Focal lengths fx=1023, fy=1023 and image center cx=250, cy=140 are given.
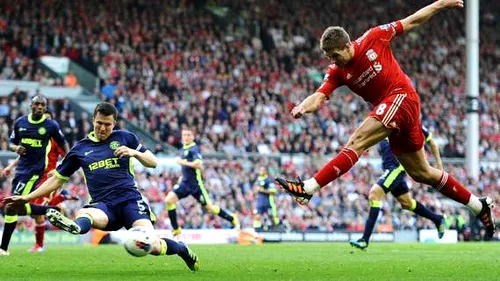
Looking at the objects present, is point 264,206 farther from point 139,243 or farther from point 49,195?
point 139,243

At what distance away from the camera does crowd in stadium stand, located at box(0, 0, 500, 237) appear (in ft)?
104

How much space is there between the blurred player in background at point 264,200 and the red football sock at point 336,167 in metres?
15.7

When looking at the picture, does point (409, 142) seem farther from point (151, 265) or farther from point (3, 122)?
point (3, 122)

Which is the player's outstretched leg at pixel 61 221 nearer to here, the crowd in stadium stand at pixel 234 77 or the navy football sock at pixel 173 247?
the navy football sock at pixel 173 247

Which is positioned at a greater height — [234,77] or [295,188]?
[234,77]

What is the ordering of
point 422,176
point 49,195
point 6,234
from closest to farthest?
point 422,176, point 6,234, point 49,195

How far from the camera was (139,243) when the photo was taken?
→ 10.2m

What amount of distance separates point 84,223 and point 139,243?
108cm

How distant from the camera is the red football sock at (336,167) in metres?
11.5

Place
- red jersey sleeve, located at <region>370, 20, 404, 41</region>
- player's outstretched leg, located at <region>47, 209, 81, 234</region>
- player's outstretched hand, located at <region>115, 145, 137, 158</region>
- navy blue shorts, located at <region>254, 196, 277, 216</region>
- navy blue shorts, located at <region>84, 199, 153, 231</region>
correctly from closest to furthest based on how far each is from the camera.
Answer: player's outstretched leg, located at <region>47, 209, 81, 234</region> < player's outstretched hand, located at <region>115, 145, 137, 158</region> < navy blue shorts, located at <region>84, 199, 153, 231</region> < red jersey sleeve, located at <region>370, 20, 404, 41</region> < navy blue shorts, located at <region>254, 196, 277, 216</region>

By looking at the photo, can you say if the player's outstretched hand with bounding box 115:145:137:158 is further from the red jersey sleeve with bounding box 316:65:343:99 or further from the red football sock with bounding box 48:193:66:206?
the red football sock with bounding box 48:193:66:206

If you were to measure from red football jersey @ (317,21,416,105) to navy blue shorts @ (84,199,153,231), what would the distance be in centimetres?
269

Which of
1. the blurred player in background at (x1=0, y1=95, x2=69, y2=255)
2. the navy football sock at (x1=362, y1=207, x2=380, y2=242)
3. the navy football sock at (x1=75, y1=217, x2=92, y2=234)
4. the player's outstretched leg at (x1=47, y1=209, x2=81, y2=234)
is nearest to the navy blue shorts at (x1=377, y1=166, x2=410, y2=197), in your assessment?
the navy football sock at (x1=362, y1=207, x2=380, y2=242)

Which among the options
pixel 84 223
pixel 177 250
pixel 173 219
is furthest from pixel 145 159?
pixel 173 219
